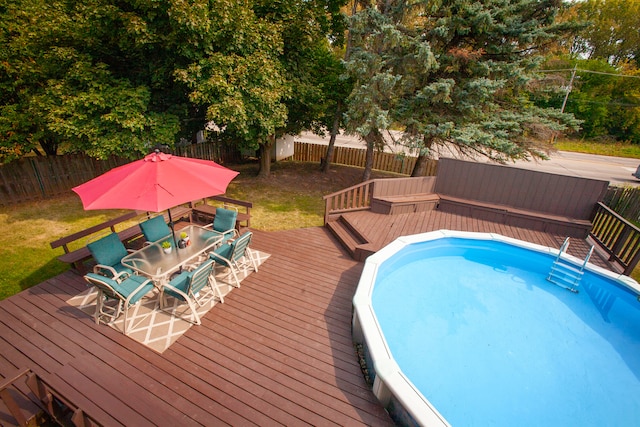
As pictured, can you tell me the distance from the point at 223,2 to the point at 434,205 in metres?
8.22

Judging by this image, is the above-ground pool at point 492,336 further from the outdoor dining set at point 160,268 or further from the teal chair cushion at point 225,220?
the teal chair cushion at point 225,220

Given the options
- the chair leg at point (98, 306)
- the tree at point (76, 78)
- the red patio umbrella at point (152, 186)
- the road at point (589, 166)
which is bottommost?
the chair leg at point (98, 306)

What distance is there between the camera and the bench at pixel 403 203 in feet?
26.7

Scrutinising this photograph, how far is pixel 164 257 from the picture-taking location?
4.88 m

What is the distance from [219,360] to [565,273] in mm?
7238

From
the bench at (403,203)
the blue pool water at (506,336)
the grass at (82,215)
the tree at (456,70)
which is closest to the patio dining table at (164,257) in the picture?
the grass at (82,215)

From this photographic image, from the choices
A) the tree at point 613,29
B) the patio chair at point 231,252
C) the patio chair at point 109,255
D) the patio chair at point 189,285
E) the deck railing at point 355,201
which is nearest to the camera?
the patio chair at point 189,285

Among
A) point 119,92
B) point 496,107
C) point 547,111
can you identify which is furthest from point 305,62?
point 547,111

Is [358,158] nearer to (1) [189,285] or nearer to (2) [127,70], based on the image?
(2) [127,70]

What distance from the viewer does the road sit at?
16.6 meters

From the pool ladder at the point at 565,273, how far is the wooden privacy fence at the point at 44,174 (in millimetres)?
13918

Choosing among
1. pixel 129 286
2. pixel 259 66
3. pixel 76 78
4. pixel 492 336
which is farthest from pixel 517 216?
pixel 76 78

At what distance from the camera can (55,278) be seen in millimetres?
5227

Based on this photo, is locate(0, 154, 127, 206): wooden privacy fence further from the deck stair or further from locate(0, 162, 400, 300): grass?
the deck stair
